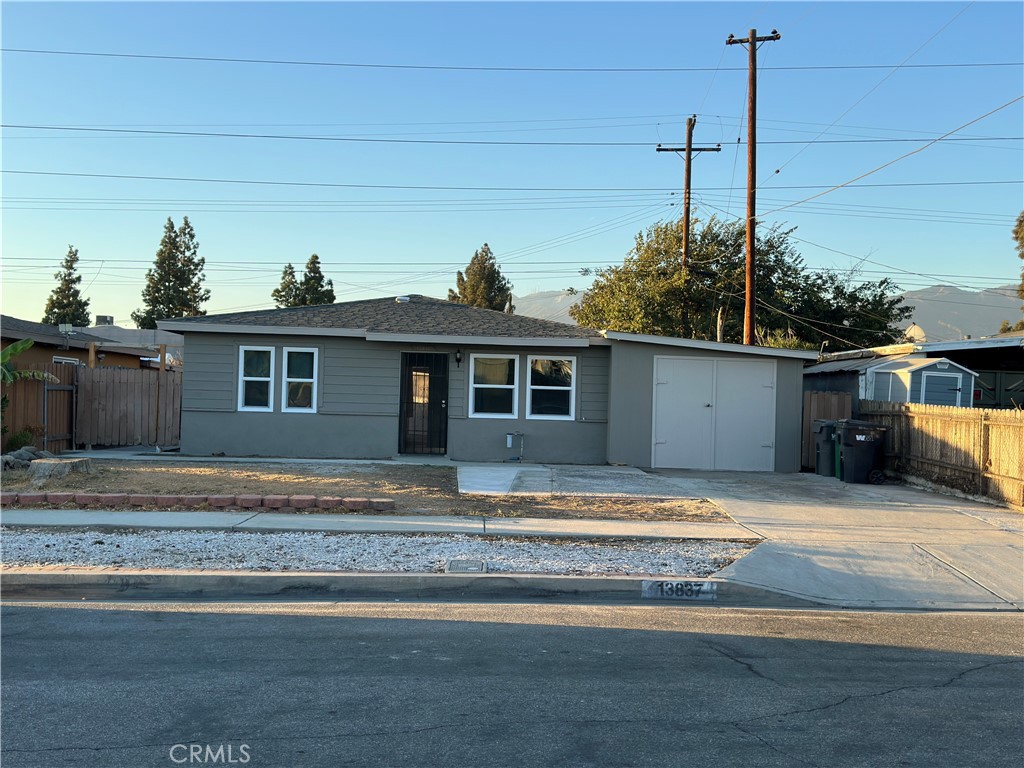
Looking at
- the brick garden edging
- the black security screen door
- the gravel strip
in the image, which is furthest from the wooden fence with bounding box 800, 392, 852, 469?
the brick garden edging

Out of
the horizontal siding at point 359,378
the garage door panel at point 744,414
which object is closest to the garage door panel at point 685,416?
the garage door panel at point 744,414

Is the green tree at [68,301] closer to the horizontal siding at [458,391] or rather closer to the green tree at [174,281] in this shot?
the green tree at [174,281]

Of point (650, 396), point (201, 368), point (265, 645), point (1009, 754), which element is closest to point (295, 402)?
point (201, 368)

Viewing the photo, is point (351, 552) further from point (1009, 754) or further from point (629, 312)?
point (629, 312)

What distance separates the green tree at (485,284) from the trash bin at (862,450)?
141ft

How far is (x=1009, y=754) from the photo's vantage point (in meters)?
4.53

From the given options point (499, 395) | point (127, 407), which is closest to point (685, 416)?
point (499, 395)

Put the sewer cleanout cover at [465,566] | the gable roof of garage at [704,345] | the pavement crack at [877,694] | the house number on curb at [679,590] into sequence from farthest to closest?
the gable roof of garage at [704,345]
the sewer cleanout cover at [465,566]
the house number on curb at [679,590]
the pavement crack at [877,694]

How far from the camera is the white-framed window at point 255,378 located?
1803 cm

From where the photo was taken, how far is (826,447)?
55.7 ft

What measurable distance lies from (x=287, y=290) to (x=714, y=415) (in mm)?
38826

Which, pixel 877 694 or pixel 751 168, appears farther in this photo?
pixel 751 168

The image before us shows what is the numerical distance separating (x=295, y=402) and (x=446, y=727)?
1432 cm

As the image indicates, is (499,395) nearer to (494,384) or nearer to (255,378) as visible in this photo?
(494,384)
